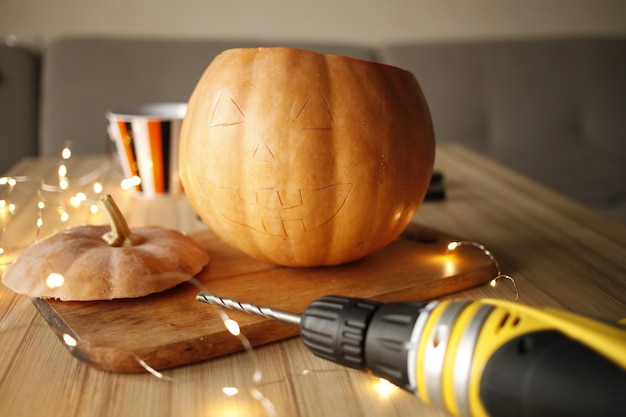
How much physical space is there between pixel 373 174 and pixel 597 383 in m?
0.35

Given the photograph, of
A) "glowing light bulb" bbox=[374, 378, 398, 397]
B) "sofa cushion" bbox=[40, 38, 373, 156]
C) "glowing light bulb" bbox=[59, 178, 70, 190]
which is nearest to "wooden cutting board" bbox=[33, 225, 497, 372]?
"glowing light bulb" bbox=[374, 378, 398, 397]

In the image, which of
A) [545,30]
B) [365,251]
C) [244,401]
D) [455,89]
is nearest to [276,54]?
[365,251]

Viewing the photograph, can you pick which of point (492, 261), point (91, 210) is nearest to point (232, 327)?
point (492, 261)

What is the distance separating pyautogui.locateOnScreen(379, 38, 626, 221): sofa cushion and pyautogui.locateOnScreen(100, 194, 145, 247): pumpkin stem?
1614 mm

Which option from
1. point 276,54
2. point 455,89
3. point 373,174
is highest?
point 276,54

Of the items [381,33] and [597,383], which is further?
[381,33]

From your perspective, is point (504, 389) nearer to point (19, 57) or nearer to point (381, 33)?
point (19, 57)

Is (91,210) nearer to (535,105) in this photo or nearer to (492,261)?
(492,261)

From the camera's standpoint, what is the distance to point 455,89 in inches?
85.5

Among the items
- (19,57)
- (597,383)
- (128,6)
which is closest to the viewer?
(597,383)

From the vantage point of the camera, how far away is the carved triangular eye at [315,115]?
62 centimetres

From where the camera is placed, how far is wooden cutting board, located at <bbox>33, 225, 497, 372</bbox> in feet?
1.70

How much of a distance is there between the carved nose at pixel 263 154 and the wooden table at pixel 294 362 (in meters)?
0.18

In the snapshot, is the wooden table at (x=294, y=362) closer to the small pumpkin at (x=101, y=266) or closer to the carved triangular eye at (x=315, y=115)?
the small pumpkin at (x=101, y=266)
